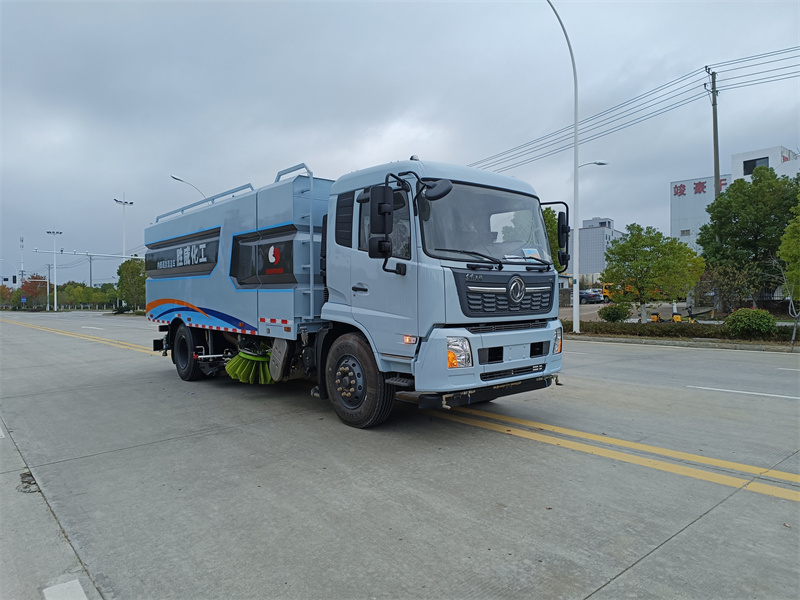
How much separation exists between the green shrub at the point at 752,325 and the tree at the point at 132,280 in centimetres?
5582

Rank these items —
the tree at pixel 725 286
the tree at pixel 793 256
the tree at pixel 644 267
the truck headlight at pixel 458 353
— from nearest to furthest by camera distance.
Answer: the truck headlight at pixel 458 353 → the tree at pixel 793 256 → the tree at pixel 644 267 → the tree at pixel 725 286

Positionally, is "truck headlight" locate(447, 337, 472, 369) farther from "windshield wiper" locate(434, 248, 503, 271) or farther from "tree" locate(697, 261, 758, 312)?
"tree" locate(697, 261, 758, 312)

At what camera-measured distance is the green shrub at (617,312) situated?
19094 mm

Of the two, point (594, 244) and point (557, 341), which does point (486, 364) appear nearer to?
point (557, 341)

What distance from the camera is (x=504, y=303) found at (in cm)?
522

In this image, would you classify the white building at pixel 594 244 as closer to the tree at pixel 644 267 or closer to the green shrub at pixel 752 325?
the tree at pixel 644 267

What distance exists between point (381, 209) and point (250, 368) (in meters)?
4.36

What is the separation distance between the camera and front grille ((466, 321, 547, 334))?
5078mm

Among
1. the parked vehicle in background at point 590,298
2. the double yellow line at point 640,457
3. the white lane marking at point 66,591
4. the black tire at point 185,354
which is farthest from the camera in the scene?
the parked vehicle in background at point 590,298

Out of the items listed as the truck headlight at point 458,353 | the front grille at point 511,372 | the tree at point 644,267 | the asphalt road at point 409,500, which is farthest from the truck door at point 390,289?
the tree at point 644,267

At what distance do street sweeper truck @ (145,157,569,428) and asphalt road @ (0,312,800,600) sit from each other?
26.5 inches

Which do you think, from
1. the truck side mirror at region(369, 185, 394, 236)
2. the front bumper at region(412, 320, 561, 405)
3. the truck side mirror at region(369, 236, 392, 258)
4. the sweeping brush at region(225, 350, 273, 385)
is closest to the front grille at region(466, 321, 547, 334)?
the front bumper at region(412, 320, 561, 405)

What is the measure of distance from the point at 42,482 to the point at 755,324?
17.0 metres

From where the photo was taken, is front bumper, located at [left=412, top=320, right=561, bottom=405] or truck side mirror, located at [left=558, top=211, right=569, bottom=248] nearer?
front bumper, located at [left=412, top=320, right=561, bottom=405]
